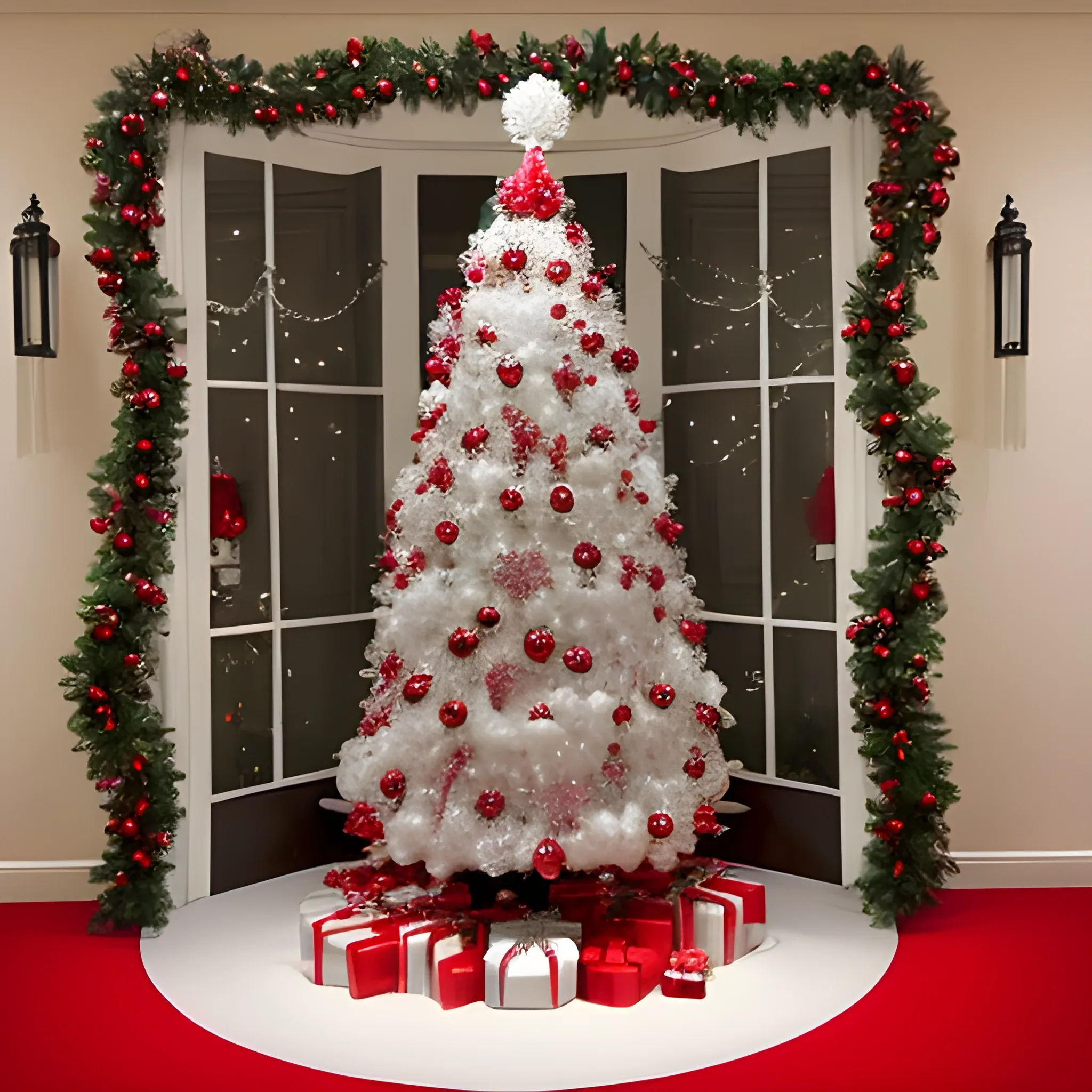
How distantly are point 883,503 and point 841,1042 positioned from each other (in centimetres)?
158

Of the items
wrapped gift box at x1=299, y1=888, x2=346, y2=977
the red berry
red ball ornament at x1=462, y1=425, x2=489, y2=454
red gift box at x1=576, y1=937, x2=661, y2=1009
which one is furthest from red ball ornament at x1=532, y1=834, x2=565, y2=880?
red ball ornament at x1=462, y1=425, x2=489, y2=454

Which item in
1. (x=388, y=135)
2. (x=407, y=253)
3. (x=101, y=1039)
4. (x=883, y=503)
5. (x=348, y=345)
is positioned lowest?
(x=101, y=1039)

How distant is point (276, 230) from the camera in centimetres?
384

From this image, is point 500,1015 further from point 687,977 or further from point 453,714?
point 453,714

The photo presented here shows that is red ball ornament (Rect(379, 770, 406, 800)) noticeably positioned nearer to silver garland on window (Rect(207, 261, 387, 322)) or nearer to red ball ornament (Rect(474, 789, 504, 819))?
red ball ornament (Rect(474, 789, 504, 819))

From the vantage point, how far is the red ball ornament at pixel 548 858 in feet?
9.50

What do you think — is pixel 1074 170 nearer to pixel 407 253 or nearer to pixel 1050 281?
pixel 1050 281

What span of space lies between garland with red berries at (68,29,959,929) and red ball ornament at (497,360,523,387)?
110 cm

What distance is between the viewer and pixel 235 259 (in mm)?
3752

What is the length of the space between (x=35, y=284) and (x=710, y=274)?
2.27 m

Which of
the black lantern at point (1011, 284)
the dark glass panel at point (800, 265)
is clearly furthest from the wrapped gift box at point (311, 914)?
the black lantern at point (1011, 284)

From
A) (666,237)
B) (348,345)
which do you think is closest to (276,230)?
(348,345)

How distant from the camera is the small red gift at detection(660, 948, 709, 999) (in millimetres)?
2951

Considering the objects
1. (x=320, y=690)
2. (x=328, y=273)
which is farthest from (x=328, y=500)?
(x=328, y=273)
